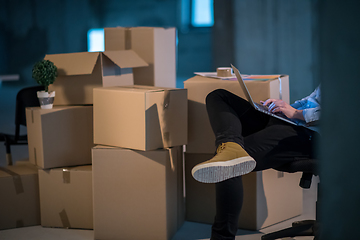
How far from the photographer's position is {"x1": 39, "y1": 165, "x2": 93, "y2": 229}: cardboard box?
170 cm

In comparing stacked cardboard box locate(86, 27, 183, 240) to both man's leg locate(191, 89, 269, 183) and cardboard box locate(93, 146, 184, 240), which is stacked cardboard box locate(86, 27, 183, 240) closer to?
cardboard box locate(93, 146, 184, 240)

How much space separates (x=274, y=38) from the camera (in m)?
2.99

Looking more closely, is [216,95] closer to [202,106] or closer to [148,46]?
[202,106]

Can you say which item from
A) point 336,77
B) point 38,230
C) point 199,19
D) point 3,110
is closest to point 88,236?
point 38,230

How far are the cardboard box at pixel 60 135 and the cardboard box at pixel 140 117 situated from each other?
0.18 m

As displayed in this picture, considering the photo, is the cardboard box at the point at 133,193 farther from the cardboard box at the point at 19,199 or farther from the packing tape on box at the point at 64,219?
the cardboard box at the point at 19,199

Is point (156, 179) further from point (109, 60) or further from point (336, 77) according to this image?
point (336, 77)

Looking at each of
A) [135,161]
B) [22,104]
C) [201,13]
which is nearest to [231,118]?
[135,161]

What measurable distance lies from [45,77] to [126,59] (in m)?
0.39

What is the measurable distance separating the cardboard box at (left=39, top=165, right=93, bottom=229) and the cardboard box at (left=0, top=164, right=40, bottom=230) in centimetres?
6

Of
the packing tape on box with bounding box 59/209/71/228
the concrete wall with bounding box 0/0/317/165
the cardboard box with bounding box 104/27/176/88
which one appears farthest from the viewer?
the concrete wall with bounding box 0/0/317/165

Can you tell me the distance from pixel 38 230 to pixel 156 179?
0.65 m

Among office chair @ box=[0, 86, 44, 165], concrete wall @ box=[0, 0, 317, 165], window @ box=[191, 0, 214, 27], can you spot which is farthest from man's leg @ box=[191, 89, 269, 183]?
window @ box=[191, 0, 214, 27]

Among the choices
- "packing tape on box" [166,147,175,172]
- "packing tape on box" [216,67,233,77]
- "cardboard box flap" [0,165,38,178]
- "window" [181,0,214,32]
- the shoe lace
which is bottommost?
"cardboard box flap" [0,165,38,178]
